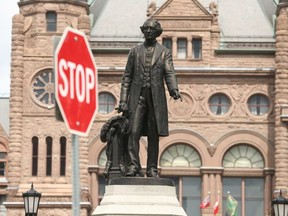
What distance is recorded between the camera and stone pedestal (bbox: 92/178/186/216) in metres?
13.5

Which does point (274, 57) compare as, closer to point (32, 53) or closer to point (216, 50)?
point (216, 50)

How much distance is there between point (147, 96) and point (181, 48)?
126 ft

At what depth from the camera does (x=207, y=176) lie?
5097 cm

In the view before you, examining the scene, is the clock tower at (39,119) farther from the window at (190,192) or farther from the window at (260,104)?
the window at (260,104)

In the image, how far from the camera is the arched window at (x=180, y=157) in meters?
51.5

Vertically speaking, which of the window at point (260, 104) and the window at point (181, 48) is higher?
the window at point (181, 48)

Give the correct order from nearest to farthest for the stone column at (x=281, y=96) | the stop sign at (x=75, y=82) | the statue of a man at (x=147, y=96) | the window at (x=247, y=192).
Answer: the stop sign at (x=75, y=82)
the statue of a man at (x=147, y=96)
the stone column at (x=281, y=96)
the window at (x=247, y=192)

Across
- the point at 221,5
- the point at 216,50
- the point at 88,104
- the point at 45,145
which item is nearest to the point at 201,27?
the point at 216,50

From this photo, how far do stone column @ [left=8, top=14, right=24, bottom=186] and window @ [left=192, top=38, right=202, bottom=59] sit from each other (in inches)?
324

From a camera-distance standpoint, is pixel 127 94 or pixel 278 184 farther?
pixel 278 184

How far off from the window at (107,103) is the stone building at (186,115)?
0.06m

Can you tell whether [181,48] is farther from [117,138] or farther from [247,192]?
[117,138]

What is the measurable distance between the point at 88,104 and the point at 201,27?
148 ft

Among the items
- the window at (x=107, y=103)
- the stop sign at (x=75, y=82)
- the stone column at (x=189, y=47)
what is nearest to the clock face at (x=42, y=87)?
the window at (x=107, y=103)
